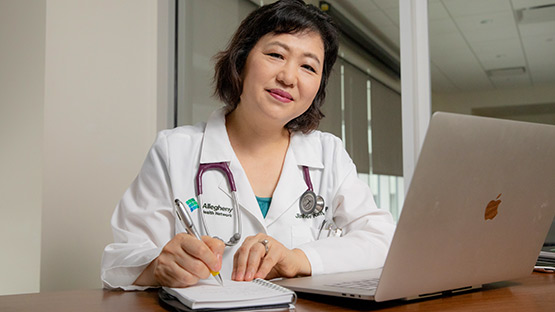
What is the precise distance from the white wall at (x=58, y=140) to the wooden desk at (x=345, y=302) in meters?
1.29

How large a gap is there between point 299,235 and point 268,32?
56cm

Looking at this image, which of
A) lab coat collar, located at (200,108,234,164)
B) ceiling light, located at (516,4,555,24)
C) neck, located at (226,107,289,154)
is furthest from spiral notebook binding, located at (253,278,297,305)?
ceiling light, located at (516,4,555,24)

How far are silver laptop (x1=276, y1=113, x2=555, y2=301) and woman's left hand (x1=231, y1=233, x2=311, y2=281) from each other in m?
0.08

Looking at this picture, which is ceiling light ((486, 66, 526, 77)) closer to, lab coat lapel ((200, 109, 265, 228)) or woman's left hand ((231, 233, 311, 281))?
lab coat lapel ((200, 109, 265, 228))

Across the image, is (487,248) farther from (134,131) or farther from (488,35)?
(134,131)

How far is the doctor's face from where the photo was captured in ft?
4.61

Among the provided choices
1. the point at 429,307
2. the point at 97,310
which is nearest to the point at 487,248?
the point at 429,307

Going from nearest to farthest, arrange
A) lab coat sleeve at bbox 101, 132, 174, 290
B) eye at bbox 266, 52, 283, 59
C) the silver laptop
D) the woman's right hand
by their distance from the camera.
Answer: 1. the silver laptop
2. the woman's right hand
3. lab coat sleeve at bbox 101, 132, 174, 290
4. eye at bbox 266, 52, 283, 59

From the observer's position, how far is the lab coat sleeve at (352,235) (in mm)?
1112

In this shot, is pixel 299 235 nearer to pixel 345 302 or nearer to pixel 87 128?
pixel 345 302

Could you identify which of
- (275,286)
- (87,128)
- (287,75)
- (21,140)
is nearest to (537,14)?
(287,75)

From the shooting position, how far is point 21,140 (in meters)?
2.15

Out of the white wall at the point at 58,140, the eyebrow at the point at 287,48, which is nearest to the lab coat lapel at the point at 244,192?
the eyebrow at the point at 287,48

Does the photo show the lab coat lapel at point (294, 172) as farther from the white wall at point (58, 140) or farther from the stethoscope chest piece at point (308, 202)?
the white wall at point (58, 140)
